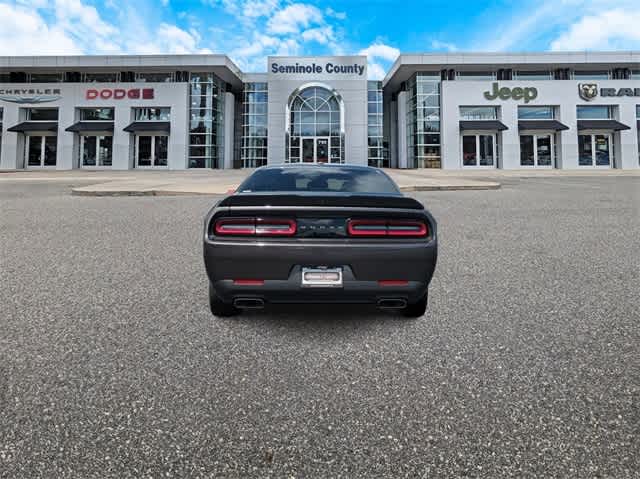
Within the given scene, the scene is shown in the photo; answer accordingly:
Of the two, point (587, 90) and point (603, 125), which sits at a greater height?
point (587, 90)

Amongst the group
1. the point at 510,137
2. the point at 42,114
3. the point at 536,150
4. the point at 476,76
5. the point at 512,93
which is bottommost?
the point at 536,150

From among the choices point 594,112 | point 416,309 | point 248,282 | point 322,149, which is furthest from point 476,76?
point 248,282

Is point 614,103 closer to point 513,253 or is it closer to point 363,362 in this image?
point 513,253

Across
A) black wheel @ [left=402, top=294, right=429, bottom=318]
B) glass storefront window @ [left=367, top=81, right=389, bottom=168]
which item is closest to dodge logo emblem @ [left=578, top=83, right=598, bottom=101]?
glass storefront window @ [left=367, top=81, right=389, bottom=168]

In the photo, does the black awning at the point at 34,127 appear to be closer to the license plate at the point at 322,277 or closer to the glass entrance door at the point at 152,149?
the glass entrance door at the point at 152,149

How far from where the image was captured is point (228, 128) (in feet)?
129

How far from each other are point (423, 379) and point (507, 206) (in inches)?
373

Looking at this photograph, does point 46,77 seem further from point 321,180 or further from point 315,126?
point 321,180

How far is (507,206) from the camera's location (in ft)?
34.7

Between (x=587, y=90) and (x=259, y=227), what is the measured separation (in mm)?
41788

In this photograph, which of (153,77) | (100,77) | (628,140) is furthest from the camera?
(100,77)

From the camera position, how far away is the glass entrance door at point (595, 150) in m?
35.0

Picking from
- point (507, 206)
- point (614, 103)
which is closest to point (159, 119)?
point (507, 206)

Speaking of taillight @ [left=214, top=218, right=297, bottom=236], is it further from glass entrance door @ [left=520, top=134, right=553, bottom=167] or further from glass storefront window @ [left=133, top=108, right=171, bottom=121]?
glass entrance door @ [left=520, top=134, right=553, bottom=167]
